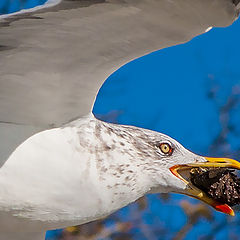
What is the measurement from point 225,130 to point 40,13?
2.46 m

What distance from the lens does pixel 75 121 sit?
2.26 m

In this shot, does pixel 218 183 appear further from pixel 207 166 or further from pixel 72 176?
pixel 72 176

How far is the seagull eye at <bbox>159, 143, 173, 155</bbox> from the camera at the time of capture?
2459mm

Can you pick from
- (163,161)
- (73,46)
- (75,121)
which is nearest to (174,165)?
(163,161)

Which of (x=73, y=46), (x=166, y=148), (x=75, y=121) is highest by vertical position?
(x=73, y=46)

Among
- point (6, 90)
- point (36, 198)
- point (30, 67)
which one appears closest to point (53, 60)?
point (30, 67)

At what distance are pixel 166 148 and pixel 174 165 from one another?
69 mm

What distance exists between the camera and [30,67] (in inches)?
81.8

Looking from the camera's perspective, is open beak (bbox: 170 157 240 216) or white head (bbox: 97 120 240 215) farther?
open beak (bbox: 170 157 240 216)

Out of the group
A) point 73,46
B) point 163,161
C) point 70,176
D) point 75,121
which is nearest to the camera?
point 73,46

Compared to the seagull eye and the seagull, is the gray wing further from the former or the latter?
the seagull eye

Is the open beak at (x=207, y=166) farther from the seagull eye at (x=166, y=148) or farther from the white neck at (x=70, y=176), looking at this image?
the white neck at (x=70, y=176)

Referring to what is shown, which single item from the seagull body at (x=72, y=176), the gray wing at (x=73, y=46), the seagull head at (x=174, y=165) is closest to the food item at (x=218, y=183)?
the seagull head at (x=174, y=165)

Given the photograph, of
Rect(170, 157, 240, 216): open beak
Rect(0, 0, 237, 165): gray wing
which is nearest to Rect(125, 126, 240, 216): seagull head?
Rect(170, 157, 240, 216): open beak
